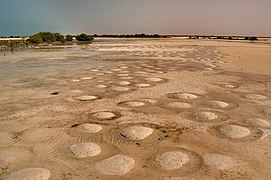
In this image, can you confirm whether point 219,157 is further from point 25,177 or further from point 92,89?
point 92,89

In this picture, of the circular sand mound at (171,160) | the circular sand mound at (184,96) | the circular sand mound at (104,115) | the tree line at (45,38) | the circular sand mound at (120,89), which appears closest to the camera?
the circular sand mound at (171,160)

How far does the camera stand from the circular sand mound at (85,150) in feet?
12.3

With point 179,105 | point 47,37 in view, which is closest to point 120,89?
point 179,105

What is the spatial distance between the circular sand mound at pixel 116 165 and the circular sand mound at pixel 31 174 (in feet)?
2.12

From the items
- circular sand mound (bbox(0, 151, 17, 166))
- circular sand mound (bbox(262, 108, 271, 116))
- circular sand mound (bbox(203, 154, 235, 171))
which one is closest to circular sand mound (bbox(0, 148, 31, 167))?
circular sand mound (bbox(0, 151, 17, 166))

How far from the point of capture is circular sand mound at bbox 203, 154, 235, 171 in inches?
132

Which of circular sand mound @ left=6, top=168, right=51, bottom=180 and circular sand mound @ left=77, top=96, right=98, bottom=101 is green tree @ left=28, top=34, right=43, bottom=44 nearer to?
circular sand mound @ left=77, top=96, right=98, bottom=101

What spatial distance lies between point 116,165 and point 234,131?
221cm

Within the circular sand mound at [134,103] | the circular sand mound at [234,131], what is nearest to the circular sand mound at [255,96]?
the circular sand mound at [234,131]

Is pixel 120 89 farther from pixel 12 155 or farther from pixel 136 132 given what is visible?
pixel 12 155

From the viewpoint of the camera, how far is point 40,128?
484cm

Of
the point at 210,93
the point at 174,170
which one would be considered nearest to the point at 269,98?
the point at 210,93

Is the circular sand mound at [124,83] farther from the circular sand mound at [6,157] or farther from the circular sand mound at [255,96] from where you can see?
the circular sand mound at [6,157]

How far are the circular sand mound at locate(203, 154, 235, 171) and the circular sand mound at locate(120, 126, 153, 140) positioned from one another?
1162mm
